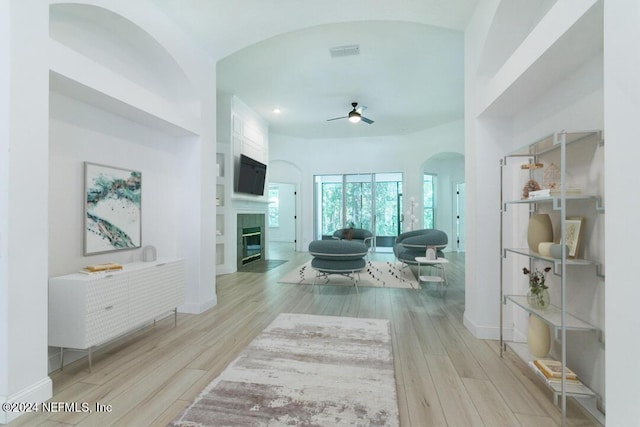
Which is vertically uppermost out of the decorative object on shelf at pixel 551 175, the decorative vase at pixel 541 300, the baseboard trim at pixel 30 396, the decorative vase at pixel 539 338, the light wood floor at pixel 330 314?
the decorative object on shelf at pixel 551 175

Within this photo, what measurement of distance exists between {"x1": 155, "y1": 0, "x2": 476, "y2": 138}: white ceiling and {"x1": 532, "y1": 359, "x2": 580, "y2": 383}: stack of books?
3.19 m

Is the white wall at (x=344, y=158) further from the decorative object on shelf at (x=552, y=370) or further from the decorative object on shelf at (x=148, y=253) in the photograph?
the decorative object on shelf at (x=552, y=370)

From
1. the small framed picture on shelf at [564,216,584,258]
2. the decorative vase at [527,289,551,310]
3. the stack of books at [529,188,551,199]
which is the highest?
the stack of books at [529,188,551,199]

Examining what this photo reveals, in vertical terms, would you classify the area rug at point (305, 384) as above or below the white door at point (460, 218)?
below

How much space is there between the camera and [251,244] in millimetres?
6965

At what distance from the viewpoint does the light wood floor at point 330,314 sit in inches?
69.4

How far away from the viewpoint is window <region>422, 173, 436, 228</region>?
9.22 meters

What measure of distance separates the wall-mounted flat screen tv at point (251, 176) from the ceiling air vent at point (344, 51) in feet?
9.38

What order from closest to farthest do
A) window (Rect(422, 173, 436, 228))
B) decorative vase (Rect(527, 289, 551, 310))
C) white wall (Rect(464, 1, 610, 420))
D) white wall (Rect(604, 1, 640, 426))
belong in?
white wall (Rect(604, 1, 640, 426)) → white wall (Rect(464, 1, 610, 420)) → decorative vase (Rect(527, 289, 551, 310)) → window (Rect(422, 173, 436, 228))

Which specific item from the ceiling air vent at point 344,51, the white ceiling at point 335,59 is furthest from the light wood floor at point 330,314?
the ceiling air vent at point 344,51

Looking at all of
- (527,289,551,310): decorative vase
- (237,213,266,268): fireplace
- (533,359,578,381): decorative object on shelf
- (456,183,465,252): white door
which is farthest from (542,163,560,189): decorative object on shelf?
(456,183,465,252): white door

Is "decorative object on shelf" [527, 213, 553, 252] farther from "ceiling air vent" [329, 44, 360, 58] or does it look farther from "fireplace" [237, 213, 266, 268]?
"fireplace" [237, 213, 266, 268]

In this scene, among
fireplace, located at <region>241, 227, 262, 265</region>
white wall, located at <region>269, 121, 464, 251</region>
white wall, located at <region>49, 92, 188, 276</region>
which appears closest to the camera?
white wall, located at <region>49, 92, 188, 276</region>

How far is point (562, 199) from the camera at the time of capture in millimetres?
1727
